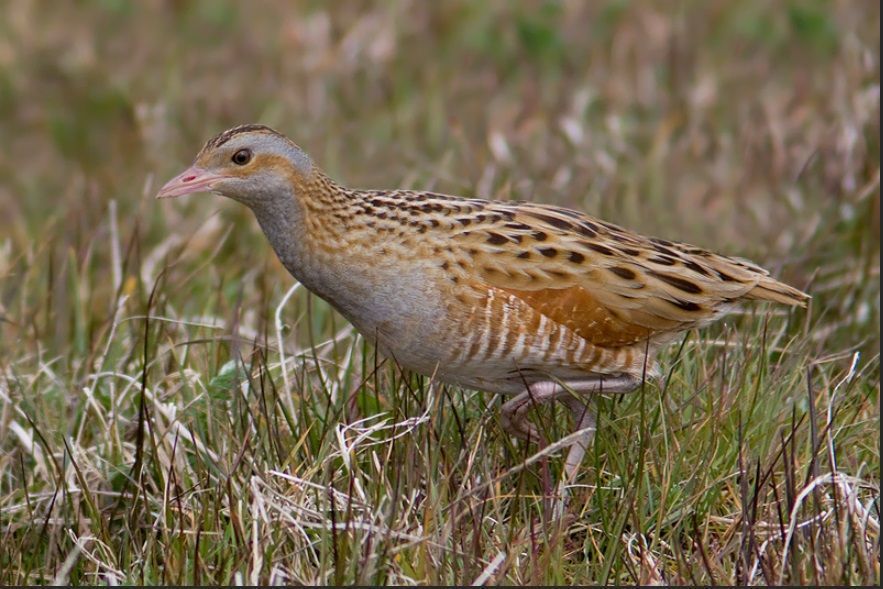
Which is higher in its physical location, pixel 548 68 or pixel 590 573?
pixel 548 68

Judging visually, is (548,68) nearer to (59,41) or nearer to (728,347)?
(59,41)

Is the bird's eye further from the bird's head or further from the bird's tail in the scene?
the bird's tail

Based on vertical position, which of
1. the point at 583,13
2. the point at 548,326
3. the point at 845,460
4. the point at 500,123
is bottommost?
the point at 845,460

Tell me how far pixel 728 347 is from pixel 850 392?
62cm

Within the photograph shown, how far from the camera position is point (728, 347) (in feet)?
18.7

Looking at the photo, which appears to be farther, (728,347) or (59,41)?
(59,41)

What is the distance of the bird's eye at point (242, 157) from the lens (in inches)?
195

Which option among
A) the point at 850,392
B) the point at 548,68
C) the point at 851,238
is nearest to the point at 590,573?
the point at 850,392

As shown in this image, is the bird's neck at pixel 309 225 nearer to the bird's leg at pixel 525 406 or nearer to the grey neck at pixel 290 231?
the grey neck at pixel 290 231

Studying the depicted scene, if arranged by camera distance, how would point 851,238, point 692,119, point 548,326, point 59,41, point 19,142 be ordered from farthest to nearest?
point 59,41 < point 19,142 < point 692,119 < point 851,238 < point 548,326

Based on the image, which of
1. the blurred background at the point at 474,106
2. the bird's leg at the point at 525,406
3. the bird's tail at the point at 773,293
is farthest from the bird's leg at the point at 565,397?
the blurred background at the point at 474,106

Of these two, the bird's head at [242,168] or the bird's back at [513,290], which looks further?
the bird's head at [242,168]

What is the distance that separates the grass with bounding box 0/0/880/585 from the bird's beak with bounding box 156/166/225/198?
2.01 ft

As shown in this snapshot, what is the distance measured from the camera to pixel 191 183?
4953mm
